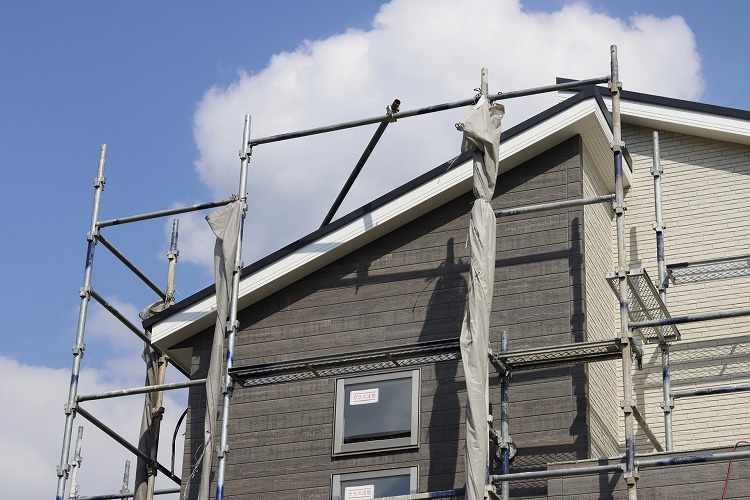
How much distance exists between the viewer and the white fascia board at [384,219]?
14.2 m

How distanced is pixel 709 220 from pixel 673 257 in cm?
61

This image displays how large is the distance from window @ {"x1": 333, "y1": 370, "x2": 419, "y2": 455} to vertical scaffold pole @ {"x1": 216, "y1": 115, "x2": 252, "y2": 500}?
47.7 inches

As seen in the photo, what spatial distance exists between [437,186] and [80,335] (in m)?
4.35

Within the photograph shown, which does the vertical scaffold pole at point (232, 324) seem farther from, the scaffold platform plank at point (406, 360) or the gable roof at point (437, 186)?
the gable roof at point (437, 186)

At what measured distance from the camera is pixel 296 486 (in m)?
13.7

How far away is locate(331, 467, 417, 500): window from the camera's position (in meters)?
13.2

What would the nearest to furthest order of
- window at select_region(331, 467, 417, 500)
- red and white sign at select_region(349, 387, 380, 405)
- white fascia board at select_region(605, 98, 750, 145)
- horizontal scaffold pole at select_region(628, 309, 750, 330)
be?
horizontal scaffold pole at select_region(628, 309, 750, 330)
window at select_region(331, 467, 417, 500)
red and white sign at select_region(349, 387, 380, 405)
white fascia board at select_region(605, 98, 750, 145)

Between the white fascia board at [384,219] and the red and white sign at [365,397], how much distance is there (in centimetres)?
169

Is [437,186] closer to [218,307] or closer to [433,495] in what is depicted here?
[218,307]

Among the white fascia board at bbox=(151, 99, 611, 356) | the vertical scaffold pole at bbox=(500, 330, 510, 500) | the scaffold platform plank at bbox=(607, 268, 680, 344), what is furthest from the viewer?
the white fascia board at bbox=(151, 99, 611, 356)

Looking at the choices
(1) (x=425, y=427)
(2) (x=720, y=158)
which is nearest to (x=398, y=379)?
(1) (x=425, y=427)

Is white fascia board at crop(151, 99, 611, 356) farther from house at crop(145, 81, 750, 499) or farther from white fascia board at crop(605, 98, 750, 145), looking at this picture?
white fascia board at crop(605, 98, 750, 145)

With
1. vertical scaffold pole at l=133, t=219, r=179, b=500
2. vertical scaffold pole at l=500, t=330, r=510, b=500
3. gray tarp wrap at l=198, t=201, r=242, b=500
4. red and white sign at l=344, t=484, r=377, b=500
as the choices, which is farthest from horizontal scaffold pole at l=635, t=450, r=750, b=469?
vertical scaffold pole at l=133, t=219, r=179, b=500

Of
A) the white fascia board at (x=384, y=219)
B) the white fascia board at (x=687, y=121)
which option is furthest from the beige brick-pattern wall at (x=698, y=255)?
the white fascia board at (x=384, y=219)
